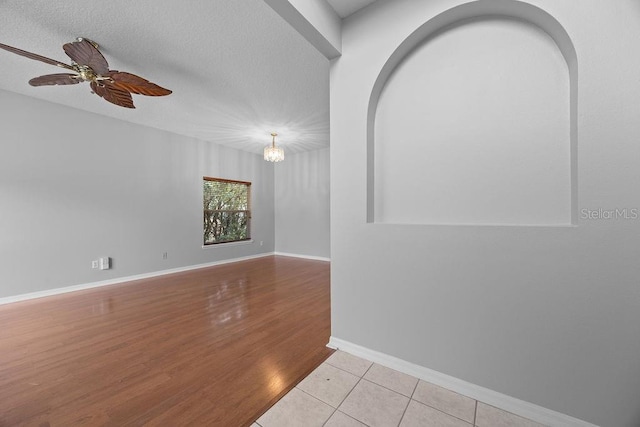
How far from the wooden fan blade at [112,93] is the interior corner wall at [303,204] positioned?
12.8ft

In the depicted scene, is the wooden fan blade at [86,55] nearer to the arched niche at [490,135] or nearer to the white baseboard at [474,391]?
the arched niche at [490,135]

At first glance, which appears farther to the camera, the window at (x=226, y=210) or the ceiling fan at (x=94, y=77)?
the window at (x=226, y=210)

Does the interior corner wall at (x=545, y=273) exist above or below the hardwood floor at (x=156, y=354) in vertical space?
above

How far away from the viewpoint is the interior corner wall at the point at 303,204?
5.82 m

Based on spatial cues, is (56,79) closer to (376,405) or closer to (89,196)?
(89,196)

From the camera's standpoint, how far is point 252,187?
19.8 ft

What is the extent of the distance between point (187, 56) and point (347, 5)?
67.4 inches

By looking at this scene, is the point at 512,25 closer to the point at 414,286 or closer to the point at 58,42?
the point at 414,286

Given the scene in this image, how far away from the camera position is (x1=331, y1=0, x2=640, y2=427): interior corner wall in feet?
3.54

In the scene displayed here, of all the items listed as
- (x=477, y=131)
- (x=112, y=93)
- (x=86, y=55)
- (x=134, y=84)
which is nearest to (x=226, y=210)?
(x=112, y=93)

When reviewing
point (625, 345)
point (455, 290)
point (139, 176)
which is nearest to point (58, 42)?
point (139, 176)

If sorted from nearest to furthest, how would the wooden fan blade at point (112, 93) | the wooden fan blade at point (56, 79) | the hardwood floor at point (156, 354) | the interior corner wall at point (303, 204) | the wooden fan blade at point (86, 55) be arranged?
the hardwood floor at point (156, 354), the wooden fan blade at point (86, 55), the wooden fan blade at point (56, 79), the wooden fan blade at point (112, 93), the interior corner wall at point (303, 204)

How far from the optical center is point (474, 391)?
54.4 inches

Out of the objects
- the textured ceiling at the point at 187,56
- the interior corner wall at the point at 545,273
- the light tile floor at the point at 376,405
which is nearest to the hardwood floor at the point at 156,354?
the light tile floor at the point at 376,405
